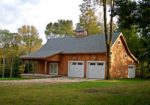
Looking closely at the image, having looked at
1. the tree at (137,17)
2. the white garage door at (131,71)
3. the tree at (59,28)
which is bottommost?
the white garage door at (131,71)

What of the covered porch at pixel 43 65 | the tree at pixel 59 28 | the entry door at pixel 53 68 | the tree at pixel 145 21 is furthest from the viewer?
the tree at pixel 59 28

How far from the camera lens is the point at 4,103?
43.0 feet

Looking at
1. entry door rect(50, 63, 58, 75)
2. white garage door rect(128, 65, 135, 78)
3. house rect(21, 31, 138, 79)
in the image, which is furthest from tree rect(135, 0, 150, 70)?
entry door rect(50, 63, 58, 75)

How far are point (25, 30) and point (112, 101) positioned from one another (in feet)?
204

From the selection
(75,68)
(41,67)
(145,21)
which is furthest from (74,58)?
(145,21)

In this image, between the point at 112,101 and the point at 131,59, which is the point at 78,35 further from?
the point at 112,101

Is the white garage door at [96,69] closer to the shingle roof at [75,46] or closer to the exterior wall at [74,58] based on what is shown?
the exterior wall at [74,58]

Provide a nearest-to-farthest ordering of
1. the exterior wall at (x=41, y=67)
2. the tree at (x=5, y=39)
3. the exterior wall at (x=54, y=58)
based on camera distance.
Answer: the exterior wall at (x=54, y=58) < the exterior wall at (x=41, y=67) < the tree at (x=5, y=39)

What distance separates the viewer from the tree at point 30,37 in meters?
73.2

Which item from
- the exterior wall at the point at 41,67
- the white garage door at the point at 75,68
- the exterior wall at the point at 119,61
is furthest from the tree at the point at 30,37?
the exterior wall at the point at 119,61

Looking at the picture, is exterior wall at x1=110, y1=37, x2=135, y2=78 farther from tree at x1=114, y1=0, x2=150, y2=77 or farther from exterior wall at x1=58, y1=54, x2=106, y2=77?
tree at x1=114, y1=0, x2=150, y2=77

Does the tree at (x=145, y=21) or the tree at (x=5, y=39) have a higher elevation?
the tree at (x=5, y=39)

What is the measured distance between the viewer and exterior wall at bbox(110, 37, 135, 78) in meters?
37.8

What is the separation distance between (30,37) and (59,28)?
16769 millimetres
